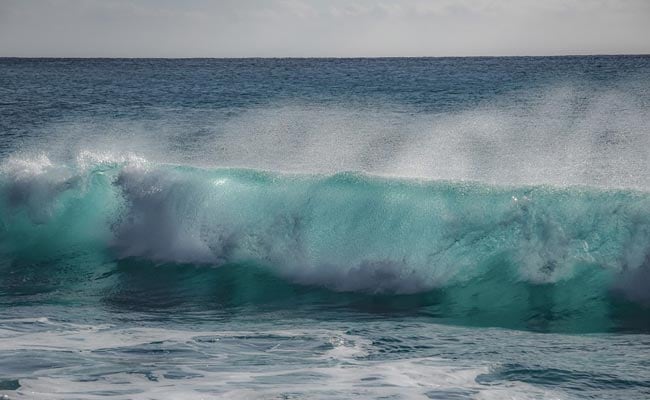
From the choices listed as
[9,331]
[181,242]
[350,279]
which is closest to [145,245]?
[181,242]

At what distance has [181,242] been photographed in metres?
14.1

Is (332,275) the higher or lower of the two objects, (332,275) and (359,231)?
the lower

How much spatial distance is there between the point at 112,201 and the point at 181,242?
2448 millimetres

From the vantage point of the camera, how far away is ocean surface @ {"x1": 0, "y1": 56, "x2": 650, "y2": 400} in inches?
301

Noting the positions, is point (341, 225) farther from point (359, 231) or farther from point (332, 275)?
→ point (332, 275)

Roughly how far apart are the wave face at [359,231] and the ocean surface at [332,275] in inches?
1.2

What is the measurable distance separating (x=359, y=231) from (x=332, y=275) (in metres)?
0.99

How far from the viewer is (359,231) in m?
12.8

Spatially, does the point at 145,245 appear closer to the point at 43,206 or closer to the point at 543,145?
the point at 43,206

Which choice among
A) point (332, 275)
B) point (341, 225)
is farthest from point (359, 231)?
point (332, 275)

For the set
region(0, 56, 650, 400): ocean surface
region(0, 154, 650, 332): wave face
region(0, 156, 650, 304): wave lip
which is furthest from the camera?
region(0, 156, 650, 304): wave lip

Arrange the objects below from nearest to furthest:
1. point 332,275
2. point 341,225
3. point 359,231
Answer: point 332,275, point 359,231, point 341,225

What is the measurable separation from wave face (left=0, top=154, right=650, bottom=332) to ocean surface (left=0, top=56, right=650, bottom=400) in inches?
1.2

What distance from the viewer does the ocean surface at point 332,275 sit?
766 centimetres
